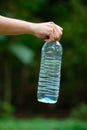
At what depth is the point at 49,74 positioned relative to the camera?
4.98 metres

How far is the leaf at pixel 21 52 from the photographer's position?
14.9 meters

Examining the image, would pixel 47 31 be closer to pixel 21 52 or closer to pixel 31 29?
pixel 31 29

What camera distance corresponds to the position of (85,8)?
17547mm

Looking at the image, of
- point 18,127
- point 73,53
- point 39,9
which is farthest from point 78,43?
point 18,127

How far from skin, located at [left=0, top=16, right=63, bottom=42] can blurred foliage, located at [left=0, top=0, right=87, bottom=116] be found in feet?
33.8

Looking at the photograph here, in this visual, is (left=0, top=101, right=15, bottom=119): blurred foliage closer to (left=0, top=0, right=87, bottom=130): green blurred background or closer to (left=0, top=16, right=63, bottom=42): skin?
(left=0, top=0, right=87, bottom=130): green blurred background

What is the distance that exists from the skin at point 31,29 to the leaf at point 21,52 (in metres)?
10.4

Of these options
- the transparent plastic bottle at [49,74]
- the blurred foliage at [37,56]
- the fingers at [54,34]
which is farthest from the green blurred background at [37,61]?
the fingers at [54,34]

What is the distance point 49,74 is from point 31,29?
60cm

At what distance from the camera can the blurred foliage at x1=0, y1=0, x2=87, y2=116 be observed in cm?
1593

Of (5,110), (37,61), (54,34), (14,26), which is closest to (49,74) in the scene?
(54,34)

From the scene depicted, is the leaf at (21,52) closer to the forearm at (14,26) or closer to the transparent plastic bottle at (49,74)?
the transparent plastic bottle at (49,74)

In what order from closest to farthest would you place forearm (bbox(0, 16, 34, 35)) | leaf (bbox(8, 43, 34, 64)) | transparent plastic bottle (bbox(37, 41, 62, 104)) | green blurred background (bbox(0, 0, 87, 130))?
1. forearm (bbox(0, 16, 34, 35))
2. transparent plastic bottle (bbox(37, 41, 62, 104))
3. leaf (bbox(8, 43, 34, 64))
4. green blurred background (bbox(0, 0, 87, 130))

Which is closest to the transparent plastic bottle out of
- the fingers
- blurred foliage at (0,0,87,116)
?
the fingers
